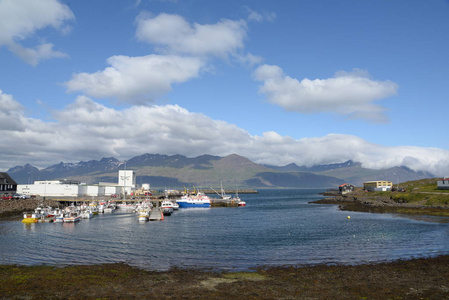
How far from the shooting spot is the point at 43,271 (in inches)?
1208

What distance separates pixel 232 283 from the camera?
88.8 feet

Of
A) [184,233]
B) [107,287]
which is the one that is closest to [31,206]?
[184,233]

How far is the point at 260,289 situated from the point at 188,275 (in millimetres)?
7690

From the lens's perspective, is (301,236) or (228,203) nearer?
(301,236)

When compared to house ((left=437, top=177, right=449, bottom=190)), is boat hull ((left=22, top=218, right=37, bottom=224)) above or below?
below

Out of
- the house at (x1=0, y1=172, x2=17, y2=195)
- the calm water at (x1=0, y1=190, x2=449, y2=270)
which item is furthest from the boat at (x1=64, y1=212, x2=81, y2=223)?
the house at (x1=0, y1=172, x2=17, y2=195)

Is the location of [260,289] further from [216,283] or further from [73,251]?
[73,251]

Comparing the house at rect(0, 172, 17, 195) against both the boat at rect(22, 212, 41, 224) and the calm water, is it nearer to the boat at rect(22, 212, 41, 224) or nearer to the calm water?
the boat at rect(22, 212, 41, 224)

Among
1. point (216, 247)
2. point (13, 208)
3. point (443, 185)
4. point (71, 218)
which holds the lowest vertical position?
point (216, 247)

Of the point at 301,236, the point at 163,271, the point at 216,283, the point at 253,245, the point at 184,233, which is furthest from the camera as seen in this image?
the point at 184,233

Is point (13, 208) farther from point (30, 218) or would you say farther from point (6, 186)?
point (6, 186)

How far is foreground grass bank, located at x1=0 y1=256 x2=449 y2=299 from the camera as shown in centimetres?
2389

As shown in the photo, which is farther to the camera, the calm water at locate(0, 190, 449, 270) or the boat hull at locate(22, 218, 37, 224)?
the boat hull at locate(22, 218, 37, 224)

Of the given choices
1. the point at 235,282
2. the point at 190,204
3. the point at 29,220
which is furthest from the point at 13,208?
the point at 235,282
